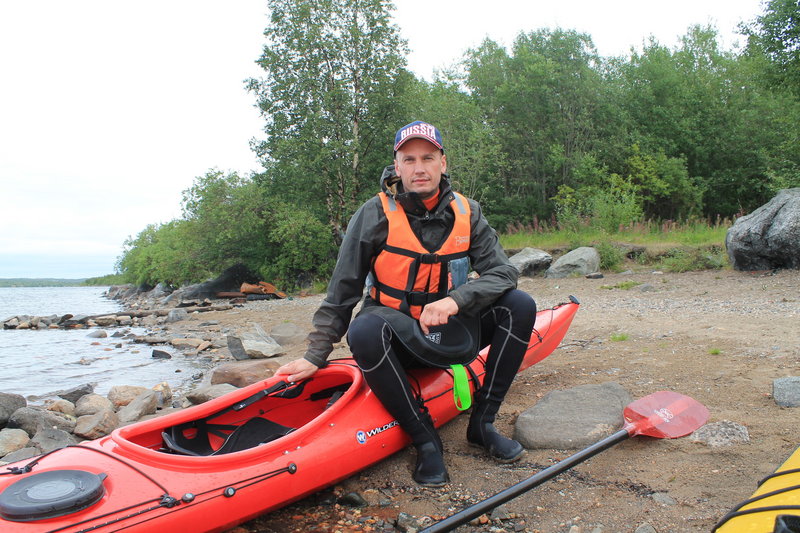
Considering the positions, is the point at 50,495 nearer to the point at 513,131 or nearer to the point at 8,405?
the point at 8,405

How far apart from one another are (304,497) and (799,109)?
21.0 m

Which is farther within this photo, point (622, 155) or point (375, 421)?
point (622, 155)

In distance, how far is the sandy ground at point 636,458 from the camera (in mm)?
2070

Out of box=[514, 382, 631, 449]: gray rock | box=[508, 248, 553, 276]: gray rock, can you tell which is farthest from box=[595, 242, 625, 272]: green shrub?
box=[514, 382, 631, 449]: gray rock

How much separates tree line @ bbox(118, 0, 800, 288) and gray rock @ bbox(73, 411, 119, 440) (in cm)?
1118

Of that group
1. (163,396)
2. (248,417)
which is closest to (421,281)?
(248,417)

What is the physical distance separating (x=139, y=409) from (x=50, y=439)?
0.84m

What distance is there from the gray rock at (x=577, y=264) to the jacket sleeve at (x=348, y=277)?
8254 mm

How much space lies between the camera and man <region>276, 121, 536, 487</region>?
2.52 m

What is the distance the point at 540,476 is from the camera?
2047 mm

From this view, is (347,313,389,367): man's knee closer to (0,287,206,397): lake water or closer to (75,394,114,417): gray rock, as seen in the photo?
(75,394,114,417): gray rock

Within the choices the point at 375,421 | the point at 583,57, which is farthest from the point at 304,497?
the point at 583,57

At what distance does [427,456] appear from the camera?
2.48 meters

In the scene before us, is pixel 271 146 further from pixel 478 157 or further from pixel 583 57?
pixel 583 57
